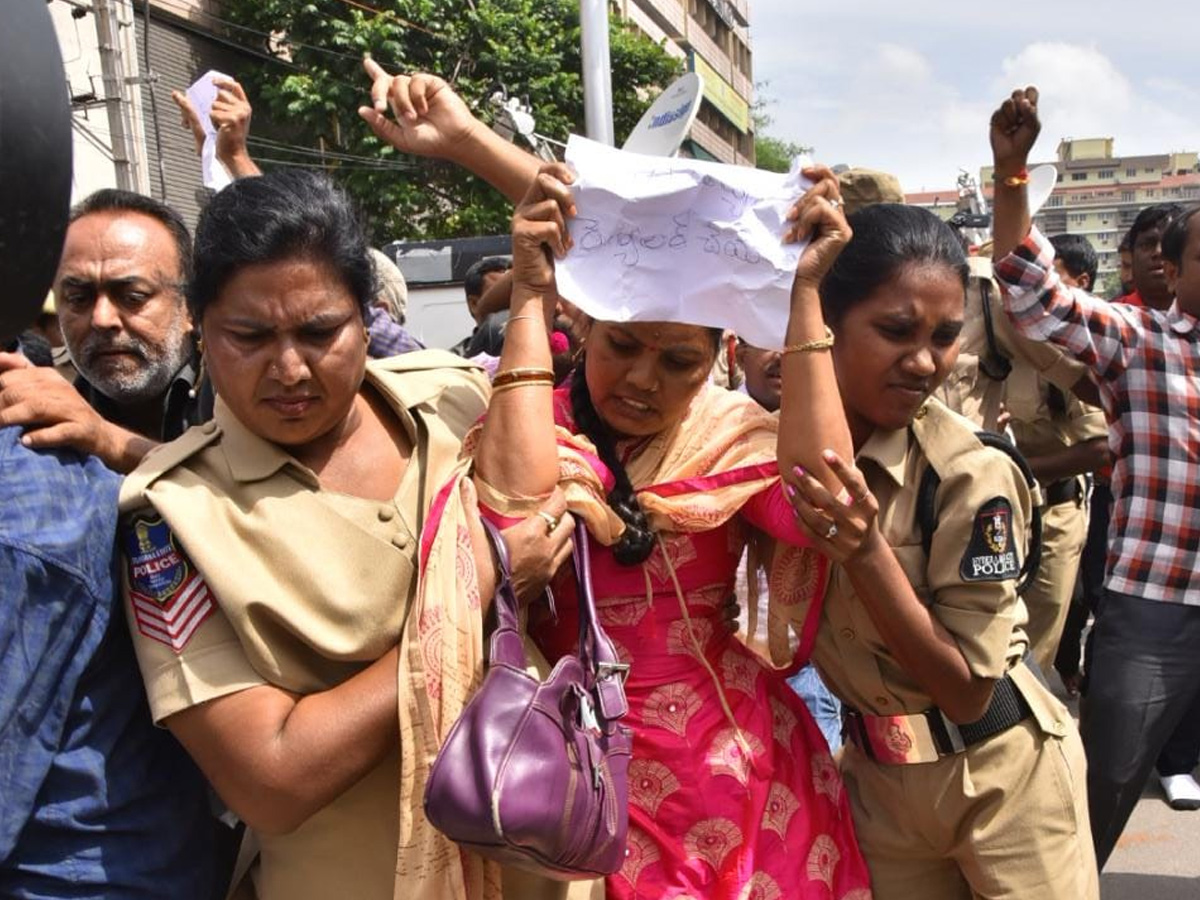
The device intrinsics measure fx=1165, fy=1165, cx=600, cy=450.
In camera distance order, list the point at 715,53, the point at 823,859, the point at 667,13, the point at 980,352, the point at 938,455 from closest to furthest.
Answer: the point at 823,859
the point at 938,455
the point at 980,352
the point at 667,13
the point at 715,53

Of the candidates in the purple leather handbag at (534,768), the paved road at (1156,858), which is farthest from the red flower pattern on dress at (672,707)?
the paved road at (1156,858)

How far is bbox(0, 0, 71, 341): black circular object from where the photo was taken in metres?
0.83

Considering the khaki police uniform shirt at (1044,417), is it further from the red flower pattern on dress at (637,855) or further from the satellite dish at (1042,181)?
the red flower pattern on dress at (637,855)

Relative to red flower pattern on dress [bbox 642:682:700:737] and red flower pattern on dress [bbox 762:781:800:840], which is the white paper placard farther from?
red flower pattern on dress [bbox 762:781:800:840]

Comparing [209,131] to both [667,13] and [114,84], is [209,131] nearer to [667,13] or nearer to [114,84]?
[114,84]

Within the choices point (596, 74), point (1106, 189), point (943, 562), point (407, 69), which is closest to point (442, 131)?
point (943, 562)

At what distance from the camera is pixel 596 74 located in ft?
26.8

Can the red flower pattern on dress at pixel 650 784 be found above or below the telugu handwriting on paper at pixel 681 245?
below

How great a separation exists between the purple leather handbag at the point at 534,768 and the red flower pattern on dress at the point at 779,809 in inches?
14.7

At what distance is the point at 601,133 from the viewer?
805cm

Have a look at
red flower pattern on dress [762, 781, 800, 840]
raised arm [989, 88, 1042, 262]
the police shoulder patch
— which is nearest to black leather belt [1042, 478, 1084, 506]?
raised arm [989, 88, 1042, 262]

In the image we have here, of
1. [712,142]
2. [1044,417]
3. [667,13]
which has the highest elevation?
[667,13]

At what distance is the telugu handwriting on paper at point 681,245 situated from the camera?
1.77 meters

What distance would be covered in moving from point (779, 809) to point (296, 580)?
878mm
